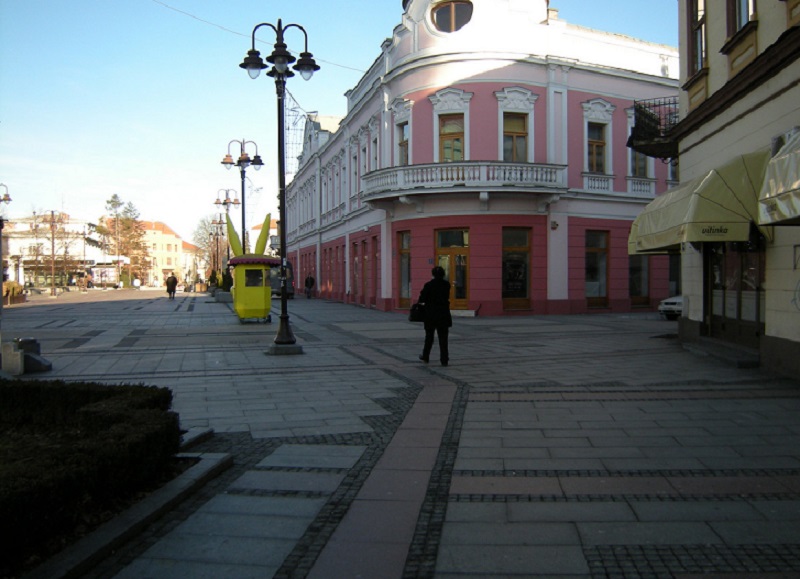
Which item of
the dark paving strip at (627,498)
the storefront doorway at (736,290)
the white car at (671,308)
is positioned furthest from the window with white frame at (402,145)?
the dark paving strip at (627,498)

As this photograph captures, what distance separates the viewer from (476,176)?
23547 mm

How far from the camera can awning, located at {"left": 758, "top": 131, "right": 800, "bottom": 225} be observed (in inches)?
274

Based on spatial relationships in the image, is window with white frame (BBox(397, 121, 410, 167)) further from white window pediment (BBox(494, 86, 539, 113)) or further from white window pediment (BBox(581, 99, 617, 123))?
white window pediment (BBox(581, 99, 617, 123))

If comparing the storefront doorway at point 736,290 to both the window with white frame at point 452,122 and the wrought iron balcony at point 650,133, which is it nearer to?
the wrought iron balcony at point 650,133

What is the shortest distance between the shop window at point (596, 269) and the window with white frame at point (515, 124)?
4.50 m

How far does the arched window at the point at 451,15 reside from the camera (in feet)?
80.8

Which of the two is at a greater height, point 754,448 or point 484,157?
point 484,157

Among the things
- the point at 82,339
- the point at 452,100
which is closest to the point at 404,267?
the point at 452,100

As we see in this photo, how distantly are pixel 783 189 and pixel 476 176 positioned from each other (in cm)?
1668

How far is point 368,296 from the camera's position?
104 ft

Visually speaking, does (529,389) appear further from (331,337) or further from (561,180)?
(561,180)

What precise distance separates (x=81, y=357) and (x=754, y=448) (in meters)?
12.0

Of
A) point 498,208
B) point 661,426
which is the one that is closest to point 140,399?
point 661,426

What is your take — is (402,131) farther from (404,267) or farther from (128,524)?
(128,524)
